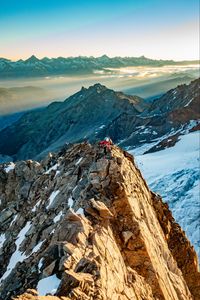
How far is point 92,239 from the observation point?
2627 cm

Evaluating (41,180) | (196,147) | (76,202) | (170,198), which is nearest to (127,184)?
(76,202)

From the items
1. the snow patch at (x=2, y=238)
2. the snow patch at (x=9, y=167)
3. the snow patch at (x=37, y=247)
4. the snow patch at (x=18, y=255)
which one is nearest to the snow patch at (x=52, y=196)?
the snow patch at (x=18, y=255)

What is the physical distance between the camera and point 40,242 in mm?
34125

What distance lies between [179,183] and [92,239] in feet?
224

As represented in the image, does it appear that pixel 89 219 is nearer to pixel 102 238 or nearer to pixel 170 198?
pixel 102 238

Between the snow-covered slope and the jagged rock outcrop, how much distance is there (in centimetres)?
3269

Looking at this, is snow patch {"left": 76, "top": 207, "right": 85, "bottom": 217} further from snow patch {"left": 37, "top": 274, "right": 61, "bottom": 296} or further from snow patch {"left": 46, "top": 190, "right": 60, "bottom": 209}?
A: snow patch {"left": 46, "top": 190, "right": 60, "bottom": 209}

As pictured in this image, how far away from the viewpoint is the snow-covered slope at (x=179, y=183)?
77706 mm

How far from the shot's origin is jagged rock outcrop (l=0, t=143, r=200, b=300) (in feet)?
73.8

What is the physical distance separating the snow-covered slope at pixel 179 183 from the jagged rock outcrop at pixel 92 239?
3269 cm

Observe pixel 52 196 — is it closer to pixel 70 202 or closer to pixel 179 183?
pixel 70 202

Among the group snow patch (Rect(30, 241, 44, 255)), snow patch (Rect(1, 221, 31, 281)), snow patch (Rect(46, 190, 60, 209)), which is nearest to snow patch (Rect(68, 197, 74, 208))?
snow patch (Rect(46, 190, 60, 209))

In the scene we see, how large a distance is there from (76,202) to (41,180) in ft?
57.5

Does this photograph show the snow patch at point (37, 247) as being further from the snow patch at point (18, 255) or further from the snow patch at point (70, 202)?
the snow patch at point (70, 202)
